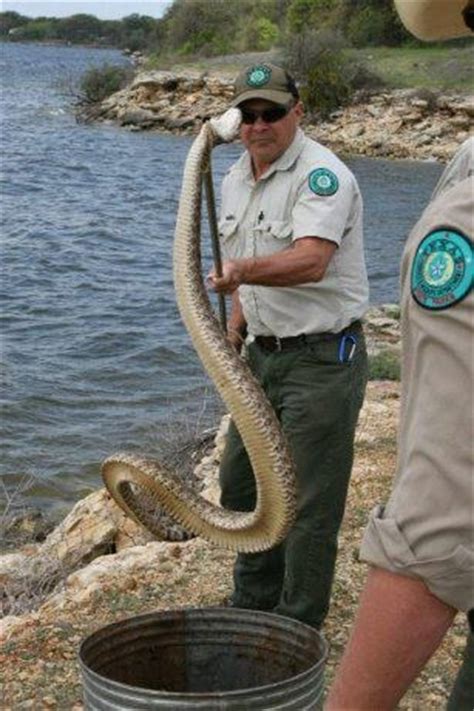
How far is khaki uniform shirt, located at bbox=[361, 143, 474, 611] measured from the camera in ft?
6.30

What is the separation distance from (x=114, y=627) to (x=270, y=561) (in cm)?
204

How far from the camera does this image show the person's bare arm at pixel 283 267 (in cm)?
461

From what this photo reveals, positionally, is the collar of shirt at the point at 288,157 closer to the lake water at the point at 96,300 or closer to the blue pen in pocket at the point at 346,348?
the blue pen in pocket at the point at 346,348

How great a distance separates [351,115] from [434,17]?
43800 mm

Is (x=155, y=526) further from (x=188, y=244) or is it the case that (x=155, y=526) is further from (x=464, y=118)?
(x=464, y=118)

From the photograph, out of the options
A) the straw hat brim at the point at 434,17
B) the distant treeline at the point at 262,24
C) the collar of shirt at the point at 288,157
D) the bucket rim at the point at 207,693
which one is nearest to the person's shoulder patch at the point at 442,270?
the straw hat brim at the point at 434,17

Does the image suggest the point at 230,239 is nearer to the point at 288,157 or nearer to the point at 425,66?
the point at 288,157

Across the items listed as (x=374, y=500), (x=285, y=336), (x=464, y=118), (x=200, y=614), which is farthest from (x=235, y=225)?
(x=464, y=118)

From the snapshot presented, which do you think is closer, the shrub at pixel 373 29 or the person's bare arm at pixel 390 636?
the person's bare arm at pixel 390 636

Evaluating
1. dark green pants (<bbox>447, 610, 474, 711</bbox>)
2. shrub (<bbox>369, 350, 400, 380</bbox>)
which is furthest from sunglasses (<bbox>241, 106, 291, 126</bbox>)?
shrub (<bbox>369, 350, 400, 380</bbox>)

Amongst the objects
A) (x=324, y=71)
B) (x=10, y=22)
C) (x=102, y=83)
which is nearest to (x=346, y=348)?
(x=324, y=71)

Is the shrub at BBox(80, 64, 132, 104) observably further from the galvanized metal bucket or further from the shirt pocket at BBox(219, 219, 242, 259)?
the galvanized metal bucket

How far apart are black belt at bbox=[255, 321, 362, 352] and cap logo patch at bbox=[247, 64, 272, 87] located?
3.16 ft

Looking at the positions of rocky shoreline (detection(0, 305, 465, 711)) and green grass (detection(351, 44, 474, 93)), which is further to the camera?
green grass (detection(351, 44, 474, 93))
